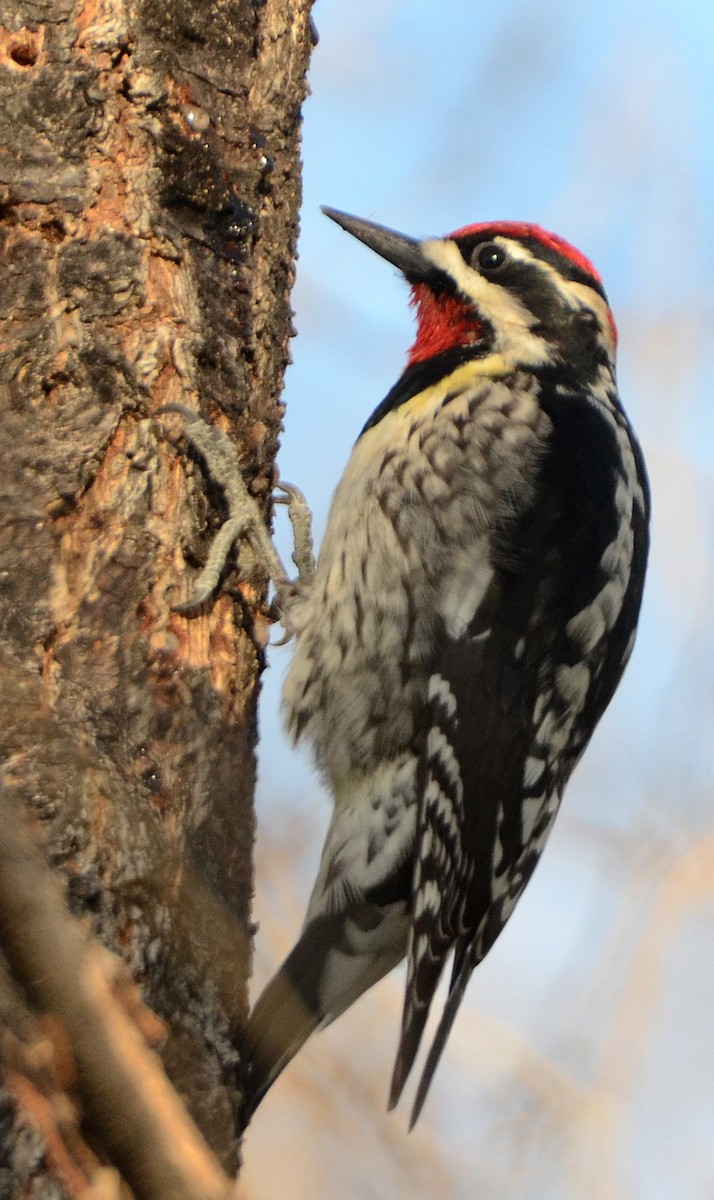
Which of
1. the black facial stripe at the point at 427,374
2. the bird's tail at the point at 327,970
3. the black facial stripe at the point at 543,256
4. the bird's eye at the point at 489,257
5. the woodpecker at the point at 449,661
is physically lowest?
the bird's tail at the point at 327,970

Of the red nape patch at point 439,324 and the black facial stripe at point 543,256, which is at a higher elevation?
the black facial stripe at point 543,256

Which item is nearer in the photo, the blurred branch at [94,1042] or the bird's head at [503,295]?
the blurred branch at [94,1042]

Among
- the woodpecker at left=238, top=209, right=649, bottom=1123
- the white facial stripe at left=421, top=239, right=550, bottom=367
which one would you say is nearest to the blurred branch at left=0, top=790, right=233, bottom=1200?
the woodpecker at left=238, top=209, right=649, bottom=1123

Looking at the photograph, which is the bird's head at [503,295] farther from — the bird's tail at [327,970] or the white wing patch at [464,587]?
the bird's tail at [327,970]

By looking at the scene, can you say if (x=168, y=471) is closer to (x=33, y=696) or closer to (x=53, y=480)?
(x=53, y=480)

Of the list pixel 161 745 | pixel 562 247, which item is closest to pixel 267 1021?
pixel 161 745

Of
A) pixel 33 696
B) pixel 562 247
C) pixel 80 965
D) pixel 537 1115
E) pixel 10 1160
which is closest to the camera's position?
pixel 80 965

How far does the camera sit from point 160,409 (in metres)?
2.45

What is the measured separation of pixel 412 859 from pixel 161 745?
0.95 meters

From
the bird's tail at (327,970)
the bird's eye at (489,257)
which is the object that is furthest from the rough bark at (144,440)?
the bird's eye at (489,257)

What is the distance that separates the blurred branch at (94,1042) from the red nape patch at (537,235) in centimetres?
312

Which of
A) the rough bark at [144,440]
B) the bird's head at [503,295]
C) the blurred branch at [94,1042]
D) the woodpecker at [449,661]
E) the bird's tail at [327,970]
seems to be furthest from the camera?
the bird's head at [503,295]

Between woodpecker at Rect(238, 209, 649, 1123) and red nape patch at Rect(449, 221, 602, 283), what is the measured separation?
498mm

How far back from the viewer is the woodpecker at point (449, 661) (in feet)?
9.55
